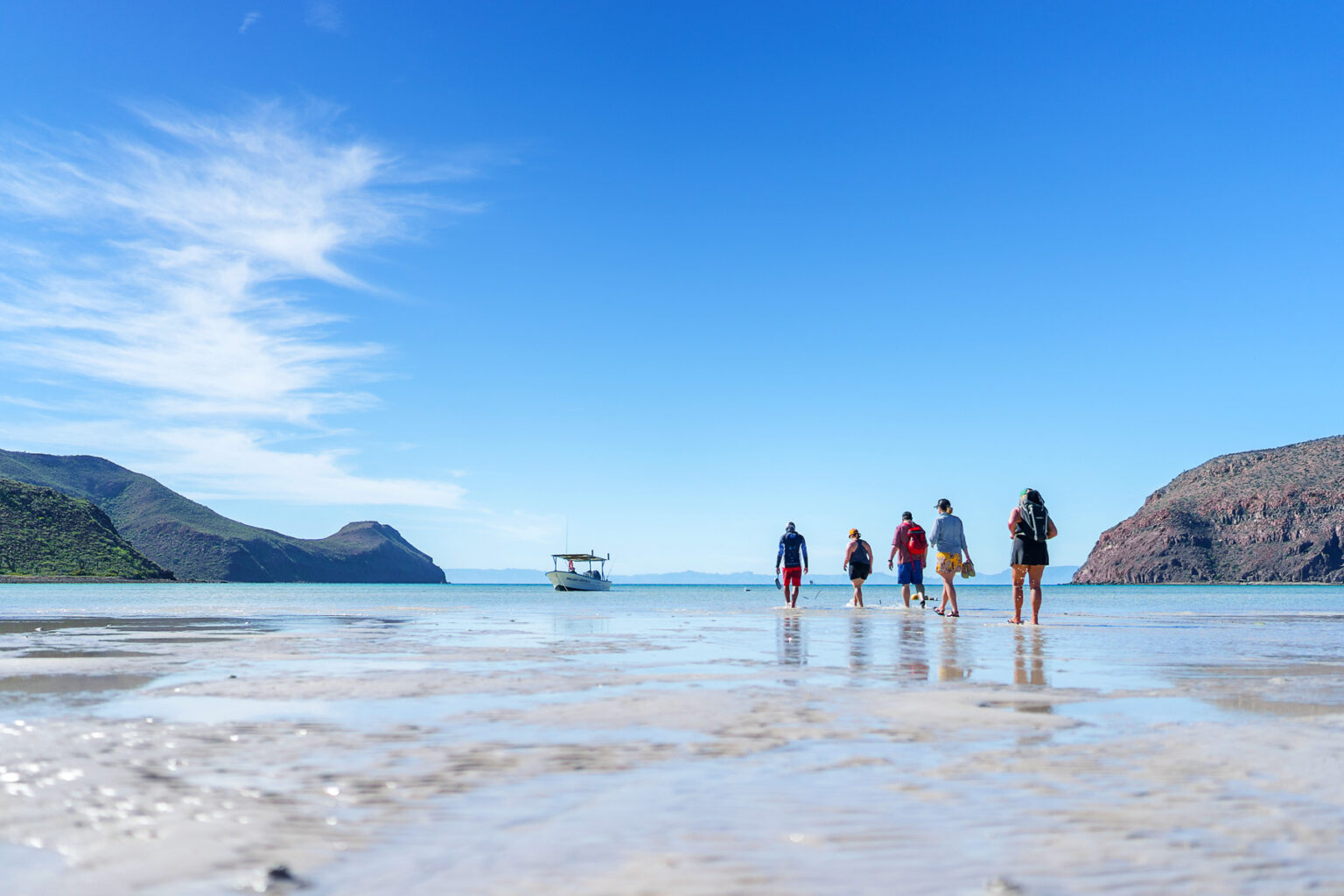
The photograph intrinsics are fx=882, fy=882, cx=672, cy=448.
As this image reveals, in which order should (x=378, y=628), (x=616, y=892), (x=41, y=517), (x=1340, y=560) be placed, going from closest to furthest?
1. (x=616, y=892)
2. (x=378, y=628)
3. (x=41, y=517)
4. (x=1340, y=560)

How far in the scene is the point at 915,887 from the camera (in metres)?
2.32


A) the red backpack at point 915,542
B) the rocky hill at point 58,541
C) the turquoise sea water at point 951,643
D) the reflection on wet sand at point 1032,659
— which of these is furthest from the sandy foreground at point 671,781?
the rocky hill at point 58,541

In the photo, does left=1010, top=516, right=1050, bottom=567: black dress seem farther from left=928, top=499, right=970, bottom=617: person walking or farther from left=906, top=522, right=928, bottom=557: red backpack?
left=906, top=522, right=928, bottom=557: red backpack

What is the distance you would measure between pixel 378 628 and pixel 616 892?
1372cm

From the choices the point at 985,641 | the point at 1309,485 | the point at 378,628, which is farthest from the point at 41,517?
the point at 1309,485

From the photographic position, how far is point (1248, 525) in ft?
540

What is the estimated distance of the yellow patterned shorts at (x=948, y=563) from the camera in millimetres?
18406

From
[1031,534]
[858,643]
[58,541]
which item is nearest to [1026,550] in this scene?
[1031,534]

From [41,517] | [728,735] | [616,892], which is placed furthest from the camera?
[41,517]

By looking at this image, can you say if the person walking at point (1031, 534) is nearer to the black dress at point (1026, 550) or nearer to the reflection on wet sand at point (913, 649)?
the black dress at point (1026, 550)

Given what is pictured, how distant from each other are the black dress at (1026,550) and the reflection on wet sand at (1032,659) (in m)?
1.86

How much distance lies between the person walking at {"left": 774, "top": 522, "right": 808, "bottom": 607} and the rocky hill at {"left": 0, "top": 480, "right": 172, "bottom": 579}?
126m

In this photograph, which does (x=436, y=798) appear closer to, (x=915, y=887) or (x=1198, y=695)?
(x=915, y=887)

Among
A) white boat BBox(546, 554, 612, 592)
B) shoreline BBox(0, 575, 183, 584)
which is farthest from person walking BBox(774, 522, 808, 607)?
shoreline BBox(0, 575, 183, 584)
